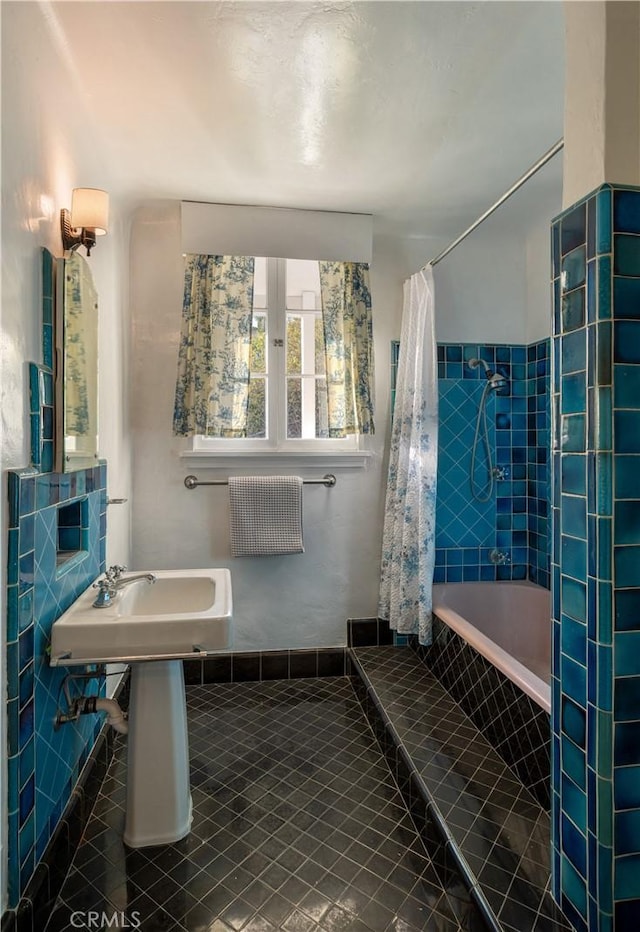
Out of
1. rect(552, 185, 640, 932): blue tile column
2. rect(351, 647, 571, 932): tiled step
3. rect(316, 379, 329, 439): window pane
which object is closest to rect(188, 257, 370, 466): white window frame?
rect(316, 379, 329, 439): window pane

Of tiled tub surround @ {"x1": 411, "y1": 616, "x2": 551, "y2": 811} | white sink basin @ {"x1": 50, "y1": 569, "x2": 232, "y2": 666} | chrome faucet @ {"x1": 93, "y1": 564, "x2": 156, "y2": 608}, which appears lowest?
tiled tub surround @ {"x1": 411, "y1": 616, "x2": 551, "y2": 811}

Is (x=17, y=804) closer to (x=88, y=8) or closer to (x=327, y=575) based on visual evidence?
(x=327, y=575)

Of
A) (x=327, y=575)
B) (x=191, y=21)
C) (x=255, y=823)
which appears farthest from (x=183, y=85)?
(x=255, y=823)

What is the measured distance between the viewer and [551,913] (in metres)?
1.19

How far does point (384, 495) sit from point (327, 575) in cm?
53

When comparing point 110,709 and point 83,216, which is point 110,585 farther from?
point 83,216

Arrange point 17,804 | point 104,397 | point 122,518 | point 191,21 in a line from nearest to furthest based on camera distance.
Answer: point 17,804, point 191,21, point 104,397, point 122,518

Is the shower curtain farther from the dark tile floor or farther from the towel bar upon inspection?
the dark tile floor

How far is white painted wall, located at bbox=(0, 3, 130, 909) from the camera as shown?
3.85 ft

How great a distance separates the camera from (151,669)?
5.32 feet

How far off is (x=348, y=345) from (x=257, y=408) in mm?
584

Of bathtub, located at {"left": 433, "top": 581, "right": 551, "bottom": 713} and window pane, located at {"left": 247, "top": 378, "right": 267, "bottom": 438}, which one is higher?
window pane, located at {"left": 247, "top": 378, "right": 267, "bottom": 438}

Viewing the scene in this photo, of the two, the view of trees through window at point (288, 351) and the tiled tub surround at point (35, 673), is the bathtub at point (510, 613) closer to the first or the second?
the view of trees through window at point (288, 351)
